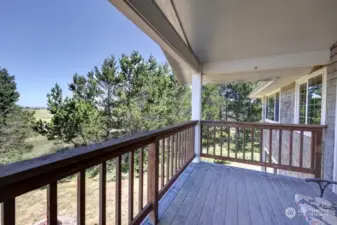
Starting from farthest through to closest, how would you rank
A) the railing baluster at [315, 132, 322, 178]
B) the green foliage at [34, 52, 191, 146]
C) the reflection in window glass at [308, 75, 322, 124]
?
→ the green foliage at [34, 52, 191, 146] → the reflection in window glass at [308, 75, 322, 124] → the railing baluster at [315, 132, 322, 178]

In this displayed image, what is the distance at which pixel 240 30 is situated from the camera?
9.20ft

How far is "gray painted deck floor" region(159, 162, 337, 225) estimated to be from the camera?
2.07 meters

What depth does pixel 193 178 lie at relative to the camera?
319cm

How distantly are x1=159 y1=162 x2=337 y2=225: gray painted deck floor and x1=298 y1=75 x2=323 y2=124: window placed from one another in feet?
5.12

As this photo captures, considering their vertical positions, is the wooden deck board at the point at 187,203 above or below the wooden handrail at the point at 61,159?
below

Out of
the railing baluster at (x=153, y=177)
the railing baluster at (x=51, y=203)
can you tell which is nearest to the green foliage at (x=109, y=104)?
the railing baluster at (x=153, y=177)

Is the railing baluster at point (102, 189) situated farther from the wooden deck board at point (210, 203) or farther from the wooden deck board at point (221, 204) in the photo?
the wooden deck board at point (221, 204)

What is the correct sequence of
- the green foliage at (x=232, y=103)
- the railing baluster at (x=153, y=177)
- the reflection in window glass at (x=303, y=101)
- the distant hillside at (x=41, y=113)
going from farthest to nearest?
the green foliage at (x=232, y=103) → the distant hillside at (x=41, y=113) → the reflection in window glass at (x=303, y=101) → the railing baluster at (x=153, y=177)

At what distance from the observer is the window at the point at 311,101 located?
3.68 metres

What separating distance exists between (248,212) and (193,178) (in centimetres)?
113

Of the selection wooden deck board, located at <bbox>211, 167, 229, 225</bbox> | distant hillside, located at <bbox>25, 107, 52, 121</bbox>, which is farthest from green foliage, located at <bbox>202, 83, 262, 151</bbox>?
wooden deck board, located at <bbox>211, 167, 229, 225</bbox>

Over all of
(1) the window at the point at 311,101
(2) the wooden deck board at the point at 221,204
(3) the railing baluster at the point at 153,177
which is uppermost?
(1) the window at the point at 311,101

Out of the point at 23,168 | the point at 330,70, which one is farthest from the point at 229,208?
the point at 330,70

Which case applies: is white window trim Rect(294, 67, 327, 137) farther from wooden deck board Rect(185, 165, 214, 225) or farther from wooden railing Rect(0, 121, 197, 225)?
wooden railing Rect(0, 121, 197, 225)
